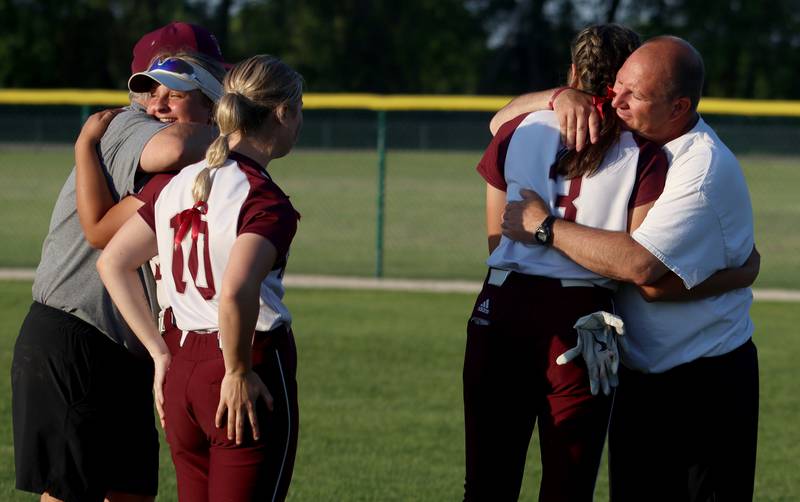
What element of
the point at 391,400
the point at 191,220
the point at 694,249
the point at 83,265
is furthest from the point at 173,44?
the point at 391,400

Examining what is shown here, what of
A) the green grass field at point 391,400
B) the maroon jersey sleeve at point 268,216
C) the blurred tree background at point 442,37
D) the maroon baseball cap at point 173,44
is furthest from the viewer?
the blurred tree background at point 442,37

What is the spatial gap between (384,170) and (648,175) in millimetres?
9422

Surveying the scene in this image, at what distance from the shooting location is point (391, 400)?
7.11m

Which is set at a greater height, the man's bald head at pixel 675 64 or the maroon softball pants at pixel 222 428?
the man's bald head at pixel 675 64

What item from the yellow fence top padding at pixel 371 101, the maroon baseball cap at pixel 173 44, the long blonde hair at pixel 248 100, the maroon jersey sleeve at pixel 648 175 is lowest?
the yellow fence top padding at pixel 371 101

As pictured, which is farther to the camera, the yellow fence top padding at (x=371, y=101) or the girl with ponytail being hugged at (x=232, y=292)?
the yellow fence top padding at (x=371, y=101)

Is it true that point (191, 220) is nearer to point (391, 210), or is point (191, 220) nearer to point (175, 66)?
point (175, 66)

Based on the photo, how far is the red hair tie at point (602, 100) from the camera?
3414 mm

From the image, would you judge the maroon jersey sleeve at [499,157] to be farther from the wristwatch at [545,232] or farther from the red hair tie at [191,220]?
the red hair tie at [191,220]

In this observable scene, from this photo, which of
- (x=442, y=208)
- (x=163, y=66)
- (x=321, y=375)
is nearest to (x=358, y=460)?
(x=321, y=375)

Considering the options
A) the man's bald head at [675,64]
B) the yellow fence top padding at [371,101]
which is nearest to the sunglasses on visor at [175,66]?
the man's bald head at [675,64]

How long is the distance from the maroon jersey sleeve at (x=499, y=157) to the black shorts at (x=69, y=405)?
1.25m

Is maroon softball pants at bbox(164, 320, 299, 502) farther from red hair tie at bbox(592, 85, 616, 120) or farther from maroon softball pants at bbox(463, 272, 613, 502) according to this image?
red hair tie at bbox(592, 85, 616, 120)

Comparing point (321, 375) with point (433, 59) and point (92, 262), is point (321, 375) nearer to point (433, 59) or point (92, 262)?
point (92, 262)
